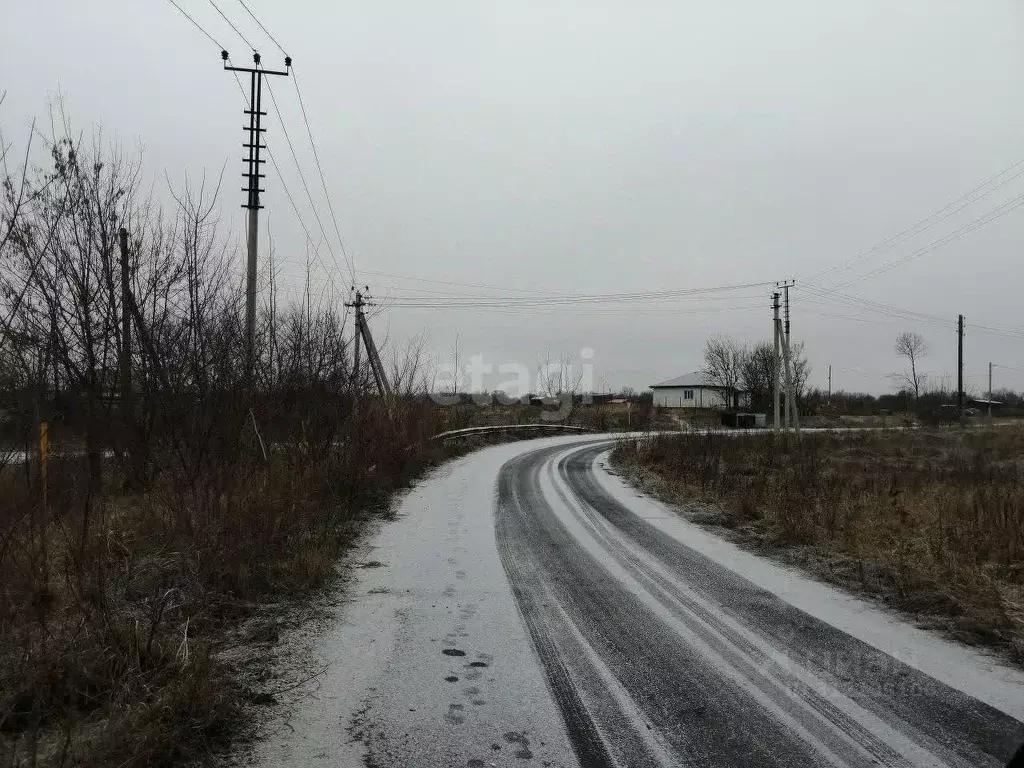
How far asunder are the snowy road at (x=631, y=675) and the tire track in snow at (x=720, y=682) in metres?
0.01

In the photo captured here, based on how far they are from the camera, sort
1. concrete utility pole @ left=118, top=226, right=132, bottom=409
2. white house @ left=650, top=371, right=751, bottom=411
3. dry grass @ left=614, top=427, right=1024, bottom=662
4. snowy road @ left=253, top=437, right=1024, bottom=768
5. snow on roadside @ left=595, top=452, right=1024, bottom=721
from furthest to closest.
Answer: white house @ left=650, top=371, right=751, bottom=411
concrete utility pole @ left=118, top=226, right=132, bottom=409
dry grass @ left=614, top=427, right=1024, bottom=662
snow on roadside @ left=595, top=452, right=1024, bottom=721
snowy road @ left=253, top=437, right=1024, bottom=768

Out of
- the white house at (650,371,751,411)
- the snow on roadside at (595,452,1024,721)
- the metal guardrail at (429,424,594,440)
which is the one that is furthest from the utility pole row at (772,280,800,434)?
the white house at (650,371,751,411)

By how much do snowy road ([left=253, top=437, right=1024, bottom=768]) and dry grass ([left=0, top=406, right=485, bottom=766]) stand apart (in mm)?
550


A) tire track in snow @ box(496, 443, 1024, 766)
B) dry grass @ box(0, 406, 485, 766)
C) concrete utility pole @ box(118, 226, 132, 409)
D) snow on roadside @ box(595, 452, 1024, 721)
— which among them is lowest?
snow on roadside @ box(595, 452, 1024, 721)

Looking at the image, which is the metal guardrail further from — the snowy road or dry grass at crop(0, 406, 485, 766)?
the snowy road

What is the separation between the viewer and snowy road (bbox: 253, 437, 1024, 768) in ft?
11.3

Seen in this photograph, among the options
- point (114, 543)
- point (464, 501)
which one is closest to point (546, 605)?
point (114, 543)

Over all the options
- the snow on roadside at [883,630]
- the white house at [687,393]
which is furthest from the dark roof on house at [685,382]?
the snow on roadside at [883,630]

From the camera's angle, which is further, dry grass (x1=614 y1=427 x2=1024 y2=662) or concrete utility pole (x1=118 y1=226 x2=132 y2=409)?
concrete utility pole (x1=118 y1=226 x2=132 y2=409)

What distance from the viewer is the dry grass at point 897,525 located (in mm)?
6109

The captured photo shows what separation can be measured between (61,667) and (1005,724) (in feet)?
17.4

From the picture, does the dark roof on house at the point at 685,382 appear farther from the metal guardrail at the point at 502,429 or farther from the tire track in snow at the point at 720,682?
the tire track in snow at the point at 720,682

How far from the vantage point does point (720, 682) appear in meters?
4.30

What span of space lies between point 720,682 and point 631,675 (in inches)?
22.7
